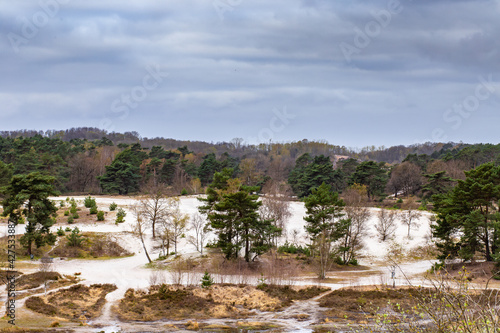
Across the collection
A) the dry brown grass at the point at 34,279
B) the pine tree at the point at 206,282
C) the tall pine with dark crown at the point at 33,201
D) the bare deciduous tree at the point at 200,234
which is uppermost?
the tall pine with dark crown at the point at 33,201

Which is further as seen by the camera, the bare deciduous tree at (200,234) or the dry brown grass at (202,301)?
the bare deciduous tree at (200,234)

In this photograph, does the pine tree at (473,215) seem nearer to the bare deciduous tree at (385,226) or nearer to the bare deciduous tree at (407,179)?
the bare deciduous tree at (385,226)

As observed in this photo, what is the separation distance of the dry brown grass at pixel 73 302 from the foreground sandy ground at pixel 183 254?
552 millimetres

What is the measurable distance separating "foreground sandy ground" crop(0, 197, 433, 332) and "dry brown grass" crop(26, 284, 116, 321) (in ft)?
1.81

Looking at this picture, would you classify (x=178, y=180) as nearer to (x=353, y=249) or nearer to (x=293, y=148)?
(x=353, y=249)

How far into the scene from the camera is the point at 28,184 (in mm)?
31922

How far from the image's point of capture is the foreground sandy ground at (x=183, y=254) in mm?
24953

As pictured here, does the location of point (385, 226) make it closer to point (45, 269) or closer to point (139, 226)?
point (139, 226)

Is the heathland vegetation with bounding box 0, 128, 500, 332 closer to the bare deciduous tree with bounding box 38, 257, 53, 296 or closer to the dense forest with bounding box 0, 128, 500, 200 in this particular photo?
the bare deciduous tree with bounding box 38, 257, 53, 296

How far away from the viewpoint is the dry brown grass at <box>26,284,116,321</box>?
2211 centimetres

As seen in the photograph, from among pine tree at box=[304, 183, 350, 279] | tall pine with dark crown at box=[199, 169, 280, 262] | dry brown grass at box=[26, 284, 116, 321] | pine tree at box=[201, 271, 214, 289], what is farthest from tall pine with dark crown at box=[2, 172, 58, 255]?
pine tree at box=[304, 183, 350, 279]

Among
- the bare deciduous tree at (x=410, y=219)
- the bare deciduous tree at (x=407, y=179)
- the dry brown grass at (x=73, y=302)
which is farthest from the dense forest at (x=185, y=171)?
the dry brown grass at (x=73, y=302)

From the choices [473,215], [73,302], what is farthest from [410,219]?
[73,302]

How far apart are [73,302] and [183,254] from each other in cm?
1420
